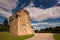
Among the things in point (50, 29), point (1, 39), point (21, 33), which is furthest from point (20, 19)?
point (50, 29)

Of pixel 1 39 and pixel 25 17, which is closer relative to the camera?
pixel 1 39

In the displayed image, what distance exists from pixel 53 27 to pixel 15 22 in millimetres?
10229

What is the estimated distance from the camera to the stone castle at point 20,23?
2091cm

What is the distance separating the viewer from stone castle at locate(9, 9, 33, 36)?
20906 mm

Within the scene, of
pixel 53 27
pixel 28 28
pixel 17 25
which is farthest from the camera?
pixel 53 27

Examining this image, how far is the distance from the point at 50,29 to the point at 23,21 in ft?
30.4

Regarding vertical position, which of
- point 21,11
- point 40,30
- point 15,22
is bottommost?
point 40,30

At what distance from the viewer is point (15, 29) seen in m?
21.3

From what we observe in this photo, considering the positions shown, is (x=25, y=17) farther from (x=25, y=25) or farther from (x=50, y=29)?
(x=50, y=29)

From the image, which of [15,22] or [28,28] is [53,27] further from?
[15,22]

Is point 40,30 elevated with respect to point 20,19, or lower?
lower

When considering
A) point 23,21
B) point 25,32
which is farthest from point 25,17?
point 25,32

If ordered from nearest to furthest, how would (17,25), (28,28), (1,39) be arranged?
(1,39) < (17,25) < (28,28)

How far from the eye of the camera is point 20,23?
21047 millimetres
